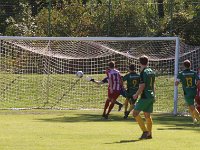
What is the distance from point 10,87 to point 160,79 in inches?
268

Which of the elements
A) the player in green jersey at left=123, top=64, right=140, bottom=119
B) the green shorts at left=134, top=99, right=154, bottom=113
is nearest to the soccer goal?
the player in green jersey at left=123, top=64, right=140, bottom=119

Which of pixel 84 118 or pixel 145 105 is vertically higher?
pixel 145 105

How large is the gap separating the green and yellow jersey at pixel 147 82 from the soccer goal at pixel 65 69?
439 inches

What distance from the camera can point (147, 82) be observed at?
50.1 ft

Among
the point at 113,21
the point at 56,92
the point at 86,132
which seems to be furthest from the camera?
the point at 113,21

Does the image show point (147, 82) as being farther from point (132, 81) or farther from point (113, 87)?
point (113, 87)

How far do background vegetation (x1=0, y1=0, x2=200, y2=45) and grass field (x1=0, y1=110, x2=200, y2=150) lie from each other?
644 inches

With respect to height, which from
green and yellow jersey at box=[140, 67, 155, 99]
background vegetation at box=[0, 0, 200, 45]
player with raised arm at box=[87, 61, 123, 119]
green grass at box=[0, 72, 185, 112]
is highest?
background vegetation at box=[0, 0, 200, 45]

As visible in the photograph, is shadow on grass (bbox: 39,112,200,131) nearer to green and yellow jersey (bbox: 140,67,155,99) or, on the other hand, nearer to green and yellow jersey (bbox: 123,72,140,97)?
green and yellow jersey (bbox: 123,72,140,97)

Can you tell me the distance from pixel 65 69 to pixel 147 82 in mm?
14100

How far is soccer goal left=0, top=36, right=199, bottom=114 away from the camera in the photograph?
89.5ft

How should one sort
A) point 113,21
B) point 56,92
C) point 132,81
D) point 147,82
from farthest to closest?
1. point 113,21
2. point 56,92
3. point 132,81
4. point 147,82

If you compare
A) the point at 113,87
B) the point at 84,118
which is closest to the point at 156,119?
the point at 113,87

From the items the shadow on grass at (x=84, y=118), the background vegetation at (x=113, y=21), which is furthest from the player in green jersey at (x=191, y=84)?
the background vegetation at (x=113, y=21)
